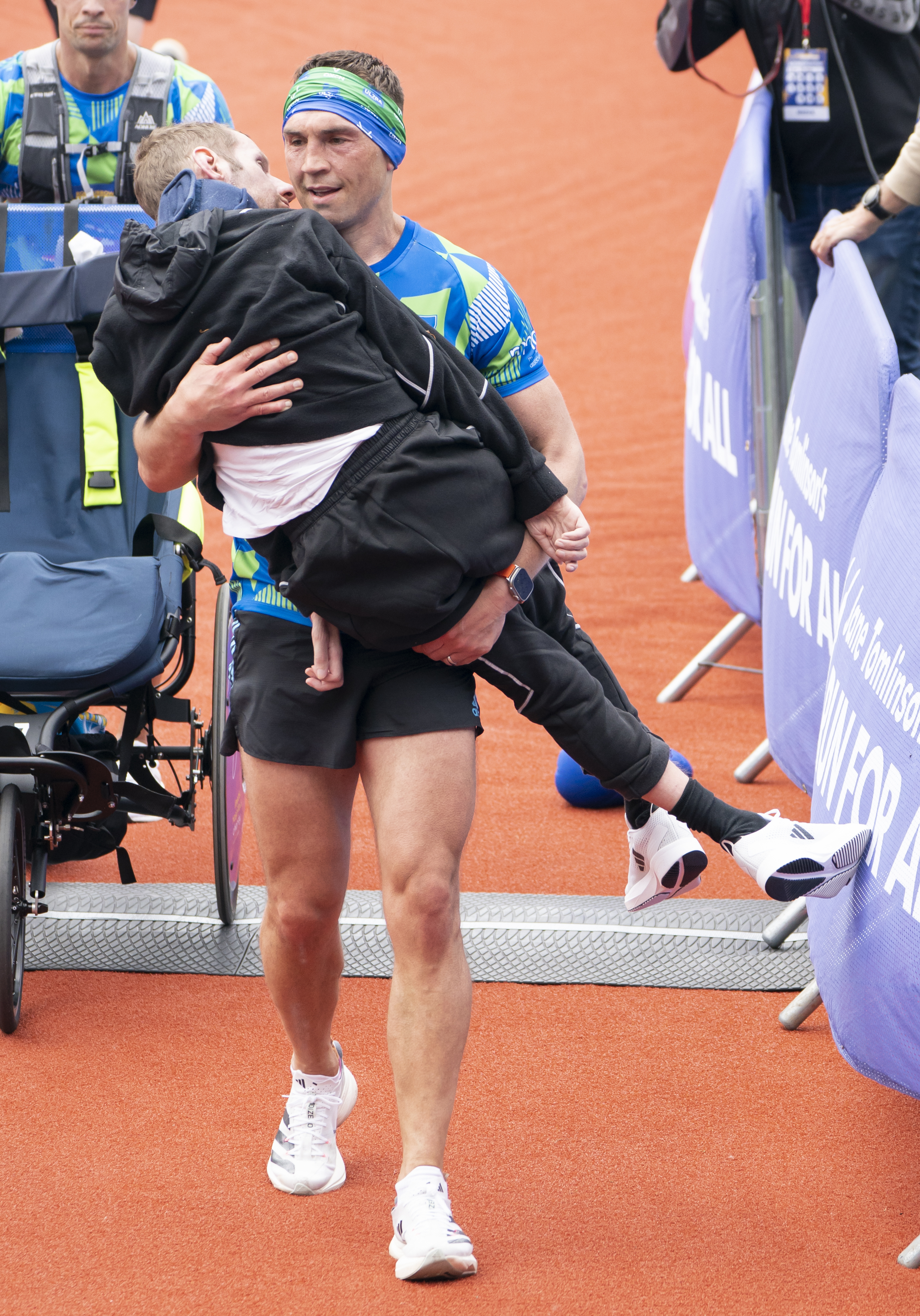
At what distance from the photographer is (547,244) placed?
13.7 meters

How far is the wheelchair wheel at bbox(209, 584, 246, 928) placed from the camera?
3980 mm

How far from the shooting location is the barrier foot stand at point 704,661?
20.4 ft

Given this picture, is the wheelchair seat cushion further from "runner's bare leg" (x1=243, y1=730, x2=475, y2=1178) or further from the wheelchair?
"runner's bare leg" (x1=243, y1=730, x2=475, y2=1178)

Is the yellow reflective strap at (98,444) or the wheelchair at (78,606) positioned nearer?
the wheelchair at (78,606)

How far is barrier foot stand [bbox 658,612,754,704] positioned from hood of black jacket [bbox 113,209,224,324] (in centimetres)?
396

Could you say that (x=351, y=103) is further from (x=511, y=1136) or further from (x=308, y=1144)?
(x=511, y=1136)

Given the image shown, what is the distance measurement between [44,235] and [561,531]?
2.32 metres

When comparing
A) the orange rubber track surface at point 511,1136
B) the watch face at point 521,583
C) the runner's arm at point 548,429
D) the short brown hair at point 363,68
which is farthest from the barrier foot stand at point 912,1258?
the short brown hair at point 363,68

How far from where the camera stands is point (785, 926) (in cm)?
411

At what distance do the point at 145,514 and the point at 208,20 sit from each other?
16680mm

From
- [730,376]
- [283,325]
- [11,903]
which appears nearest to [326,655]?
[283,325]

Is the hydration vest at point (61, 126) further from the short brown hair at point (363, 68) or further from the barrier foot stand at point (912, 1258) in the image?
the barrier foot stand at point (912, 1258)

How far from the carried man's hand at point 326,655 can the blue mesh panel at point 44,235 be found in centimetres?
209

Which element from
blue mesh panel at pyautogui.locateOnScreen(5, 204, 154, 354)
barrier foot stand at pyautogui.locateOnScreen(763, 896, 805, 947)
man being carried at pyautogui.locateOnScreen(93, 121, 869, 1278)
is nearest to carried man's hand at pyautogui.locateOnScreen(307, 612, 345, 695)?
man being carried at pyautogui.locateOnScreen(93, 121, 869, 1278)
